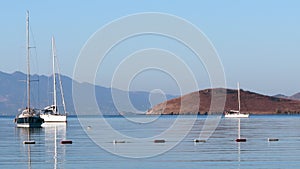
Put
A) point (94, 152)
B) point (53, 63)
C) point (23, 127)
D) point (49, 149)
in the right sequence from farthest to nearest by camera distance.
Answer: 1. point (53, 63)
2. point (23, 127)
3. point (49, 149)
4. point (94, 152)

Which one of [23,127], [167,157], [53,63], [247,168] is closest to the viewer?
[247,168]

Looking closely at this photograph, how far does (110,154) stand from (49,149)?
7703 millimetres

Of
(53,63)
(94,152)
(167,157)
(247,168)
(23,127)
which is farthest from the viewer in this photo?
(53,63)

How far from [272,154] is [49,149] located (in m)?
17.5

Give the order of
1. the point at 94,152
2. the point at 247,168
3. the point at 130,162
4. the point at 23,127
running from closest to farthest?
the point at 247,168
the point at 130,162
the point at 94,152
the point at 23,127

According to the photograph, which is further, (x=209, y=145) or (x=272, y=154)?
(x=209, y=145)

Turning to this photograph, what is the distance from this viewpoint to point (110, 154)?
50.7m

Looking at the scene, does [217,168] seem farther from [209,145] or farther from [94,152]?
[209,145]

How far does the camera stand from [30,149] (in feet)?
187

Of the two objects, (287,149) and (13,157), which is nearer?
(13,157)

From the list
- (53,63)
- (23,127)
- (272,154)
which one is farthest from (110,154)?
(53,63)

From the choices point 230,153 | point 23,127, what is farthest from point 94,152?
point 23,127

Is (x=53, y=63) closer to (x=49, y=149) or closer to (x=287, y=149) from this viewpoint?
(x=49, y=149)

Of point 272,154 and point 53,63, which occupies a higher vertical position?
point 53,63
